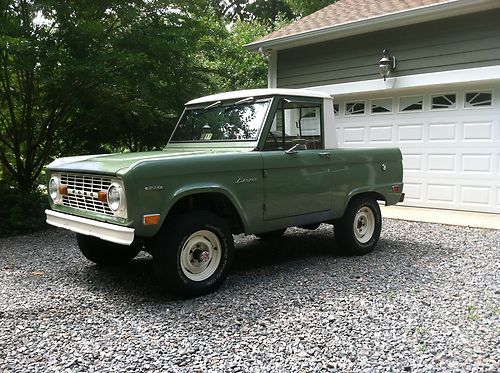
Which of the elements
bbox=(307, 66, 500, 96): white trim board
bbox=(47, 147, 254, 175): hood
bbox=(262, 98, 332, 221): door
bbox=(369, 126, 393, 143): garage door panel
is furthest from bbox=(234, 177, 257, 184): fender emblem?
bbox=(369, 126, 393, 143): garage door panel

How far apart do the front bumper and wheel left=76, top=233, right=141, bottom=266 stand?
0.47 metres

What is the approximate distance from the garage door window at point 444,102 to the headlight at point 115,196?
652 centimetres

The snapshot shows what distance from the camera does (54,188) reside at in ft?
15.0

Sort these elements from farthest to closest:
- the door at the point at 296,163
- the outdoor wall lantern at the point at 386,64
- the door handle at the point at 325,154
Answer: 1. the outdoor wall lantern at the point at 386,64
2. the door handle at the point at 325,154
3. the door at the point at 296,163

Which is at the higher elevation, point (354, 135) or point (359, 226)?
point (354, 135)

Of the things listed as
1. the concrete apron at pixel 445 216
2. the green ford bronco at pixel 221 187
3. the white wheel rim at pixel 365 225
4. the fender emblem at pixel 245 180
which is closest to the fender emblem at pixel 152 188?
the green ford bronco at pixel 221 187

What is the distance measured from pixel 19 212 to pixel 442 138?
713cm

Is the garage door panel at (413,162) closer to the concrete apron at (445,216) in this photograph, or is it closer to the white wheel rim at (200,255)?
the concrete apron at (445,216)

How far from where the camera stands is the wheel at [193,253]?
381 cm

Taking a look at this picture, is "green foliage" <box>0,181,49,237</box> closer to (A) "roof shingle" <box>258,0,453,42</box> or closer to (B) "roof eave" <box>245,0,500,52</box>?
(B) "roof eave" <box>245,0,500,52</box>

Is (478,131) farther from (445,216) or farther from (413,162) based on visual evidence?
(445,216)

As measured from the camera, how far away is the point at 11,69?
6684 mm

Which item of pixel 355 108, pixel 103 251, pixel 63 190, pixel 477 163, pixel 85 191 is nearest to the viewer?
pixel 85 191

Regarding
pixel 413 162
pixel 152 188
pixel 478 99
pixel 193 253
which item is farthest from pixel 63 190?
pixel 478 99
